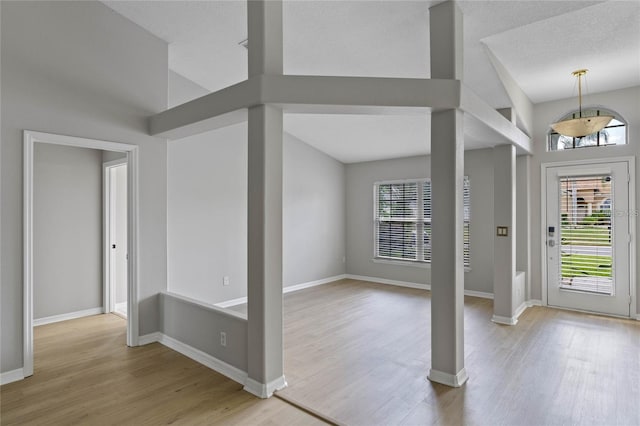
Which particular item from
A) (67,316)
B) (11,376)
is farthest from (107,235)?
(11,376)

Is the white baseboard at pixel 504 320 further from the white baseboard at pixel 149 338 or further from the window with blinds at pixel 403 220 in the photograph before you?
the white baseboard at pixel 149 338

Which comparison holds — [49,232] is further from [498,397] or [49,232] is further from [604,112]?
[604,112]

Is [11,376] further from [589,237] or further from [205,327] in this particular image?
[589,237]

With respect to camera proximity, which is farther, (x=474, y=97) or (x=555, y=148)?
(x=555, y=148)

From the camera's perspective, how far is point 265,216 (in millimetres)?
2773

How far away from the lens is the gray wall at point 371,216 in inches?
235

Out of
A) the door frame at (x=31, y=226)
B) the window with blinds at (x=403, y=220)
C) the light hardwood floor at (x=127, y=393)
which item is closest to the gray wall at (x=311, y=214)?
the window with blinds at (x=403, y=220)

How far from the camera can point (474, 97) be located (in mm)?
3111

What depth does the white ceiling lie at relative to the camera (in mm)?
3209

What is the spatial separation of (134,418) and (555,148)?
6.08m

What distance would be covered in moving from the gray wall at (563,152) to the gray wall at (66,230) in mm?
6403

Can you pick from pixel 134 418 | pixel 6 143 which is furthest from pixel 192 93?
pixel 134 418

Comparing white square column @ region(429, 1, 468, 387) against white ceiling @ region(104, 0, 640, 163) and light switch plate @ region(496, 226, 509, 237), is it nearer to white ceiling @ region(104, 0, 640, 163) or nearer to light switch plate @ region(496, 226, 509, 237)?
white ceiling @ region(104, 0, 640, 163)

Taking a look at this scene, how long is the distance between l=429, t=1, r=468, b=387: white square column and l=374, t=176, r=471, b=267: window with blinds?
380cm
